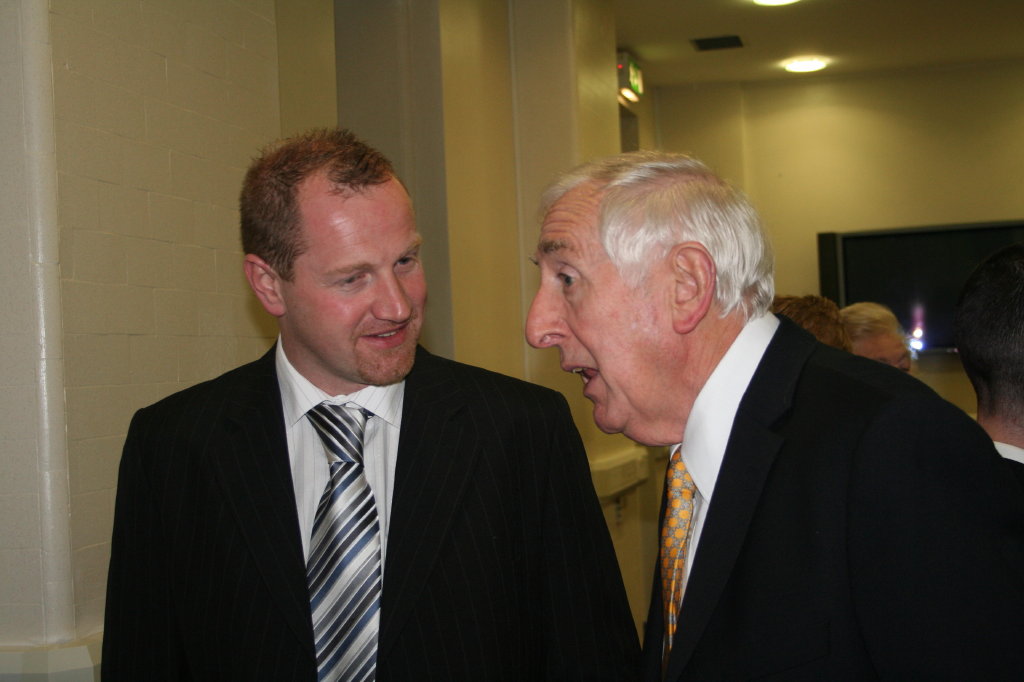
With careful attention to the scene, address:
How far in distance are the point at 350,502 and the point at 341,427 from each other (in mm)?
150

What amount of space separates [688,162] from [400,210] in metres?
0.68

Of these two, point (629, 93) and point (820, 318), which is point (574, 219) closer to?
point (820, 318)

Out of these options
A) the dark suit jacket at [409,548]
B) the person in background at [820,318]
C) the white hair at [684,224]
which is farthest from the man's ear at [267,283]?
the person in background at [820,318]

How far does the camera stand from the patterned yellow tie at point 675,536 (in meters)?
1.34

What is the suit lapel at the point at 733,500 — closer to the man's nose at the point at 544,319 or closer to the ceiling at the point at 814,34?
the man's nose at the point at 544,319

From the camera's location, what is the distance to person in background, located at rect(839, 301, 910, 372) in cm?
369

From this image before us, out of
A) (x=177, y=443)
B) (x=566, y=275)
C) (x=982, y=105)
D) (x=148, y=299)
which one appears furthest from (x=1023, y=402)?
(x=982, y=105)

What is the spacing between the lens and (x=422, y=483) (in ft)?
5.66

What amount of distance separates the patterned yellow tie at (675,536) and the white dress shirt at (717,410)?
0.02 meters

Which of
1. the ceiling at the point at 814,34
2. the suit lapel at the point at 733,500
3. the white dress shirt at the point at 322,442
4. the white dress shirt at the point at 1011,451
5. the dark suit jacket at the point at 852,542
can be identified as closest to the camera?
the dark suit jacket at the point at 852,542

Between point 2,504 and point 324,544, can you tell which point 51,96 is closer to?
point 2,504

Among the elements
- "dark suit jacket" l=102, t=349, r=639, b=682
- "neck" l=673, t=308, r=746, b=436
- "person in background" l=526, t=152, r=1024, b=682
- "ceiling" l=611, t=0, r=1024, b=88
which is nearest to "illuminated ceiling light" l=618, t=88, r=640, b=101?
"ceiling" l=611, t=0, r=1024, b=88

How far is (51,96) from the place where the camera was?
2.26m

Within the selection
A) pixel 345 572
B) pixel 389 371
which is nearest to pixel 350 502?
pixel 345 572
